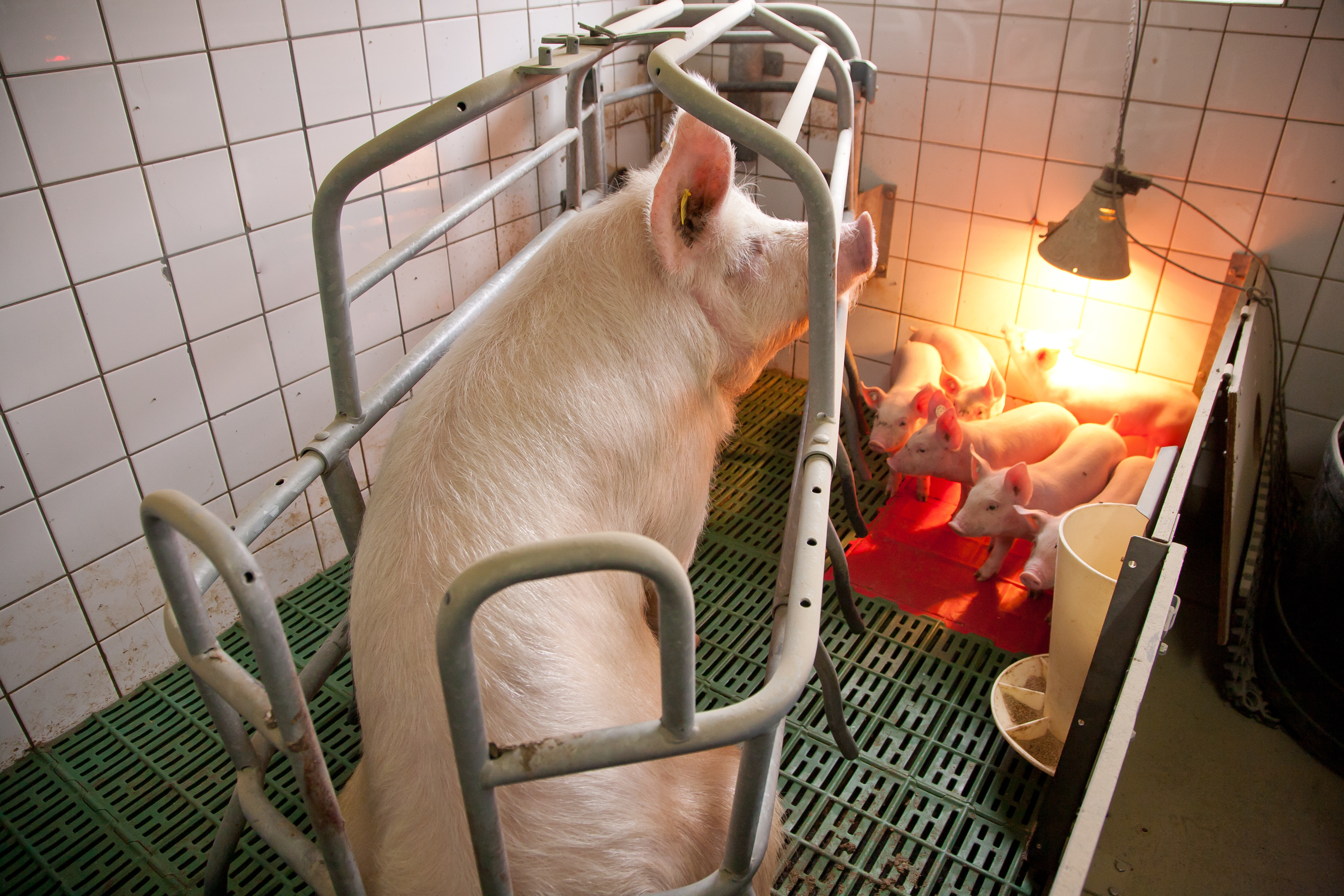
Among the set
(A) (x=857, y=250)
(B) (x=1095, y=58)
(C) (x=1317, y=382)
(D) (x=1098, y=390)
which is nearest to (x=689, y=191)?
(A) (x=857, y=250)

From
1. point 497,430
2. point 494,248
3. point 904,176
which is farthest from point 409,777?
Answer: point 904,176

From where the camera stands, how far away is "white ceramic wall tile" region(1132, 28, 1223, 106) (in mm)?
2461

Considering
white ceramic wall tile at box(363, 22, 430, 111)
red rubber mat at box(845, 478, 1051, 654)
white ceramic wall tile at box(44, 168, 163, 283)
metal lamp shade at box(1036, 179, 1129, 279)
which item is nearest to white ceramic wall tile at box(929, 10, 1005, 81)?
metal lamp shade at box(1036, 179, 1129, 279)

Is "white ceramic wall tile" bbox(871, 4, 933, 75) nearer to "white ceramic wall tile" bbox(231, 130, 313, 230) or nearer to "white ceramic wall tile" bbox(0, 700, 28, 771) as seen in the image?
"white ceramic wall tile" bbox(231, 130, 313, 230)

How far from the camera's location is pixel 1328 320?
2543 mm

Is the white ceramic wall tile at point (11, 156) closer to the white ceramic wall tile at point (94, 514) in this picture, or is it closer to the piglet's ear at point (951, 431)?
the white ceramic wall tile at point (94, 514)

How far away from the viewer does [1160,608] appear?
145 centimetres

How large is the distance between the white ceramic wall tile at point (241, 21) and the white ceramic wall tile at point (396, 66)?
261 mm

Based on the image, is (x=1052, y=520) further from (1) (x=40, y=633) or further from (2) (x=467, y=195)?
(1) (x=40, y=633)

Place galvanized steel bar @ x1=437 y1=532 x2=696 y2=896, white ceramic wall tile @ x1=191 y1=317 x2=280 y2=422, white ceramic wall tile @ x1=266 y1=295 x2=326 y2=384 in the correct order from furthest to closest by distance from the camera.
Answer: white ceramic wall tile @ x1=266 y1=295 x2=326 y2=384 < white ceramic wall tile @ x1=191 y1=317 x2=280 y2=422 < galvanized steel bar @ x1=437 y1=532 x2=696 y2=896

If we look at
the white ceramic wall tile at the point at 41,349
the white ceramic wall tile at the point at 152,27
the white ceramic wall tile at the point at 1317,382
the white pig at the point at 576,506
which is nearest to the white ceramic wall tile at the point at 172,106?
the white ceramic wall tile at the point at 152,27

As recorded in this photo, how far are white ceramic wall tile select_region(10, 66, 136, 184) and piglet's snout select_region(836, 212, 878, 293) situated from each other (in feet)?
5.19

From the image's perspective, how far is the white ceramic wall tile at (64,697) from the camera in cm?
202

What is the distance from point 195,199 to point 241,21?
0.43 meters
